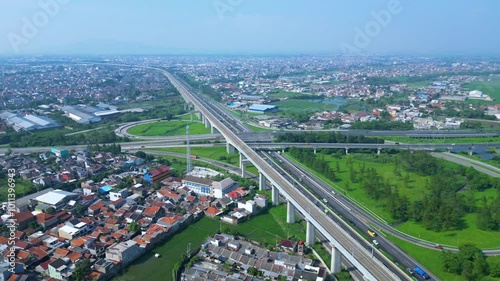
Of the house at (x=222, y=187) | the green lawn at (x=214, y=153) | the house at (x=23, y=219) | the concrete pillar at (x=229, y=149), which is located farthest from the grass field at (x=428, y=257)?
the house at (x=23, y=219)

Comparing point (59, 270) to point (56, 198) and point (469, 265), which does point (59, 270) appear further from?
point (469, 265)

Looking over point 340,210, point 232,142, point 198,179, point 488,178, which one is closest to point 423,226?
point 340,210

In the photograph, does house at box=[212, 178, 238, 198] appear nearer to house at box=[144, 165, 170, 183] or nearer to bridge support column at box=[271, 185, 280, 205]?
bridge support column at box=[271, 185, 280, 205]

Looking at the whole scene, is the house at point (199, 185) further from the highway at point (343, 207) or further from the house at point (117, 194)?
the highway at point (343, 207)

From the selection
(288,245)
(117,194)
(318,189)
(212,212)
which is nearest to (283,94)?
A: (318,189)

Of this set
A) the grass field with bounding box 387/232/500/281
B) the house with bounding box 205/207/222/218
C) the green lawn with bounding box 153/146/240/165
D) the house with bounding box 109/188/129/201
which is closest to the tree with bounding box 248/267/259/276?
the house with bounding box 205/207/222/218

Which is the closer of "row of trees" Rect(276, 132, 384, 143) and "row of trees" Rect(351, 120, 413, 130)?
"row of trees" Rect(276, 132, 384, 143)
